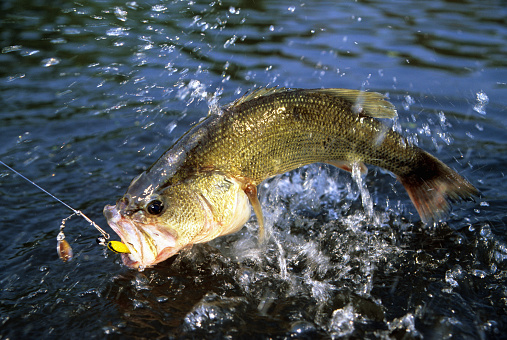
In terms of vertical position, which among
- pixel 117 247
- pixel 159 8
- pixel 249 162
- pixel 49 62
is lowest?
pixel 49 62

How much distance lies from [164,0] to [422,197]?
266 inches

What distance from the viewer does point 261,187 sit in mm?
4820

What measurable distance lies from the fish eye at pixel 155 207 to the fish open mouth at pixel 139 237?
0.28 feet

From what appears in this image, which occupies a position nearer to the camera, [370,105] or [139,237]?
[139,237]

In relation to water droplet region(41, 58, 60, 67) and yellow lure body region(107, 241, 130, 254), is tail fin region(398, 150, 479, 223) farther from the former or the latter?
water droplet region(41, 58, 60, 67)

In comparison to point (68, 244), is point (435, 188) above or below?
above

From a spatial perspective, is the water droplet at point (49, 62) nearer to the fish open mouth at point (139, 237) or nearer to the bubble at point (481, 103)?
the fish open mouth at point (139, 237)

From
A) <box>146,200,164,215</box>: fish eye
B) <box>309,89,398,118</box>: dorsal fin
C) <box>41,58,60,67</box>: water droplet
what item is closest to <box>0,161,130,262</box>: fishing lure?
<box>146,200,164,215</box>: fish eye

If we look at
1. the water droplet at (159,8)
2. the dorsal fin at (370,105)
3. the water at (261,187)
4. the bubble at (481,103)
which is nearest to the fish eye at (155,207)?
the water at (261,187)

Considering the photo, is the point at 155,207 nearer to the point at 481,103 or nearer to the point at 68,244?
the point at 68,244

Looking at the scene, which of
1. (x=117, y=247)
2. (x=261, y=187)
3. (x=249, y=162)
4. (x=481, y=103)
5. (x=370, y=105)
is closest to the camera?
(x=117, y=247)

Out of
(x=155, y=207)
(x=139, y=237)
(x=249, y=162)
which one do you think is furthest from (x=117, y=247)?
(x=249, y=162)

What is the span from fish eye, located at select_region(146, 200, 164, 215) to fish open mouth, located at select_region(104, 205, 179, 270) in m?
0.08

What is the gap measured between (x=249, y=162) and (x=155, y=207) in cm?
67
